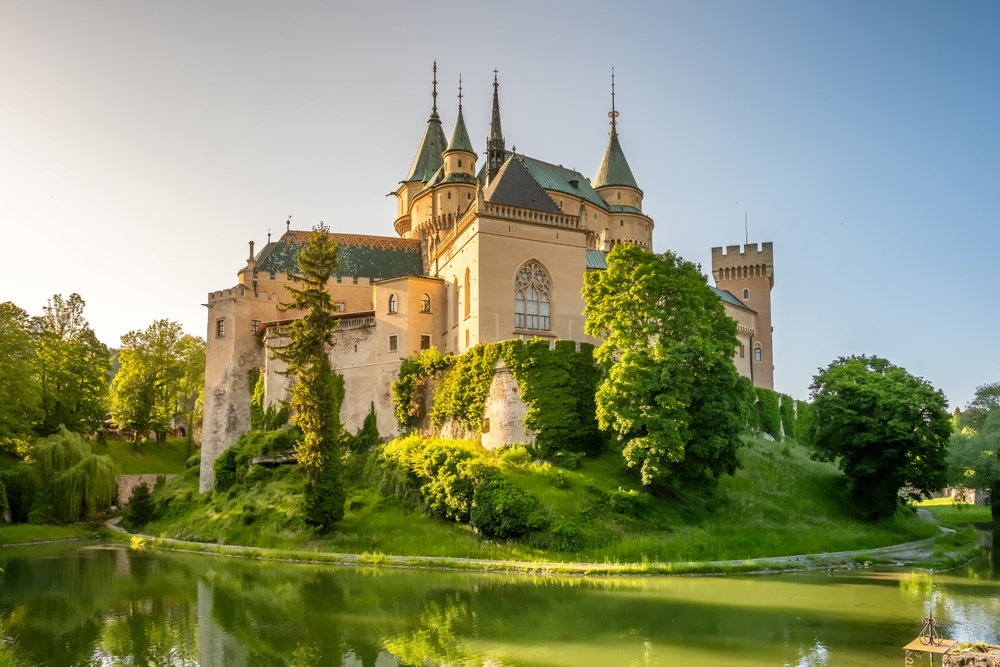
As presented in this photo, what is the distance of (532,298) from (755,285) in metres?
29.2

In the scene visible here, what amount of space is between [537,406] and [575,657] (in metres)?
18.0

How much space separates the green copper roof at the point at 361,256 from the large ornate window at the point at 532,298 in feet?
41.4

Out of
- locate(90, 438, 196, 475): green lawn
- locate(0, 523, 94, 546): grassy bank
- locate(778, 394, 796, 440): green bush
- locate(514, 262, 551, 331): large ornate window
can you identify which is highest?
locate(514, 262, 551, 331): large ornate window

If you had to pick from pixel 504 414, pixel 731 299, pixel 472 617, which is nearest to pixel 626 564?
pixel 472 617

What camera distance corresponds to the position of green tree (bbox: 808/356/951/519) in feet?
116

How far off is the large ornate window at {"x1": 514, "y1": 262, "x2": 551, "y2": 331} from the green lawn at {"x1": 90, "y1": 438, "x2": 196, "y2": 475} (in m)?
29.0

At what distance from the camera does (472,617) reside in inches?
814

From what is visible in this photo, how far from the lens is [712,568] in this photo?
2752cm

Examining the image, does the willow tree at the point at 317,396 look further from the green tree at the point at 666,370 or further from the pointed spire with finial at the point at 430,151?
the pointed spire with finial at the point at 430,151

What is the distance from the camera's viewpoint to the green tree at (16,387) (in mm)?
43344

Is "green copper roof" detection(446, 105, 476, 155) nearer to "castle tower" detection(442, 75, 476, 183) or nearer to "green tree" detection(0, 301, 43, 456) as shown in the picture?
"castle tower" detection(442, 75, 476, 183)

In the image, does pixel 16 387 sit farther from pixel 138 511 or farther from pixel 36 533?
pixel 138 511

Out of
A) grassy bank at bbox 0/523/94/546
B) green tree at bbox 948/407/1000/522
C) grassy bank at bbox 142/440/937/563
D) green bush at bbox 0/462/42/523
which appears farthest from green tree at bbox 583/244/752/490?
green bush at bbox 0/462/42/523

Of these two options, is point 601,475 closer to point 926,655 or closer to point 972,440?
point 926,655
